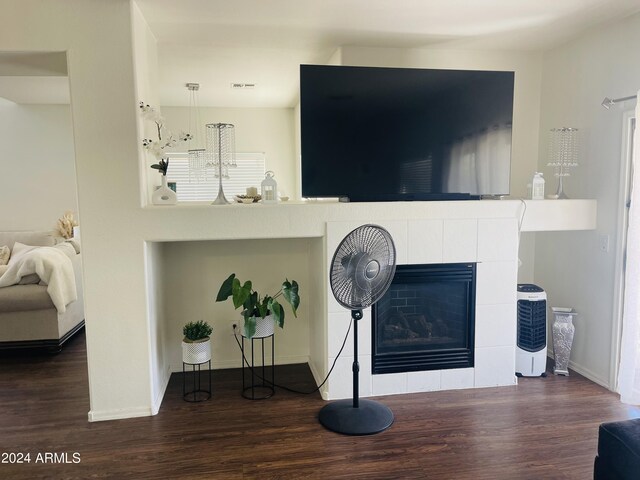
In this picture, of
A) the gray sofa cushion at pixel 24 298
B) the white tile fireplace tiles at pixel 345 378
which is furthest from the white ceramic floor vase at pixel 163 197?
the gray sofa cushion at pixel 24 298

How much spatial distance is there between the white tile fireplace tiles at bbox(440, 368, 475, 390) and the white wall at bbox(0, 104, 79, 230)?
5.44 meters

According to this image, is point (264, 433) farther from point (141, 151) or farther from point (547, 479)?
point (141, 151)

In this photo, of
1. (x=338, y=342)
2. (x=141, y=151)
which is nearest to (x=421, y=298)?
(x=338, y=342)

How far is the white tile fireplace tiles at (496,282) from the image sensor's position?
3398 mm

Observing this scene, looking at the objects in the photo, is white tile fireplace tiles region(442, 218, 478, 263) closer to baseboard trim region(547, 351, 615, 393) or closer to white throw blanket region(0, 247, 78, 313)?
baseboard trim region(547, 351, 615, 393)

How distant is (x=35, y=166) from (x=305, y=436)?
5619 mm

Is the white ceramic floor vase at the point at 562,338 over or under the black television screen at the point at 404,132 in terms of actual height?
under

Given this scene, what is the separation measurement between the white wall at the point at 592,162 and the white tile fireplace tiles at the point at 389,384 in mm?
1482

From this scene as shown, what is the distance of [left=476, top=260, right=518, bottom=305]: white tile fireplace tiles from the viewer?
11.1 feet

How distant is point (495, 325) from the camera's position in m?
3.44

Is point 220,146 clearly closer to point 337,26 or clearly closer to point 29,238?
point 337,26

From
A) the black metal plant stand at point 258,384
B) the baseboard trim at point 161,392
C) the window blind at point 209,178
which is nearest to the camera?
the baseboard trim at point 161,392

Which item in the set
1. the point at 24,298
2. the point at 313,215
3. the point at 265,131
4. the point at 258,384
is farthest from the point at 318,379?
the point at 265,131

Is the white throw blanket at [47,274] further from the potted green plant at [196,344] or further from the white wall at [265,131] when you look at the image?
the white wall at [265,131]
